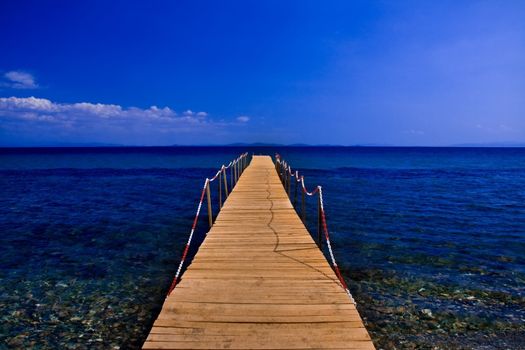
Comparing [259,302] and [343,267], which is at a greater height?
[259,302]

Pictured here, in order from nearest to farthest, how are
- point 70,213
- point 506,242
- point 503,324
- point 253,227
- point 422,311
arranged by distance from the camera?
point 503,324 → point 422,311 → point 253,227 → point 506,242 → point 70,213

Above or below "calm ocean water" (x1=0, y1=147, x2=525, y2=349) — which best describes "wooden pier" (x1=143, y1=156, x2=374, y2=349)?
above

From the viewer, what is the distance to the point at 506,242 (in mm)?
13008

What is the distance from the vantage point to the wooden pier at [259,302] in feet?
14.6

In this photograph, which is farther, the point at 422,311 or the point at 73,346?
the point at 422,311

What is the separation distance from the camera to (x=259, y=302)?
546 cm

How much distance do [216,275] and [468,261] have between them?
8488 mm

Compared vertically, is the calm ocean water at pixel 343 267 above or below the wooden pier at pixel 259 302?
below

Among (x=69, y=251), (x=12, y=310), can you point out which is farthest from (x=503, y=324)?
(x=69, y=251)

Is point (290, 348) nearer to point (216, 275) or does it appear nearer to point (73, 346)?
point (216, 275)

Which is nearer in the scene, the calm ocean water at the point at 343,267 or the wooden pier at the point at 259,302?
the wooden pier at the point at 259,302

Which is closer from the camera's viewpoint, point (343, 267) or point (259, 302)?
point (259, 302)

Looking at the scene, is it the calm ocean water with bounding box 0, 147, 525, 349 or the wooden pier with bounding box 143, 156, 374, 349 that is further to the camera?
the calm ocean water with bounding box 0, 147, 525, 349

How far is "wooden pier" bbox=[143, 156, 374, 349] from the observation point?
4.44m
